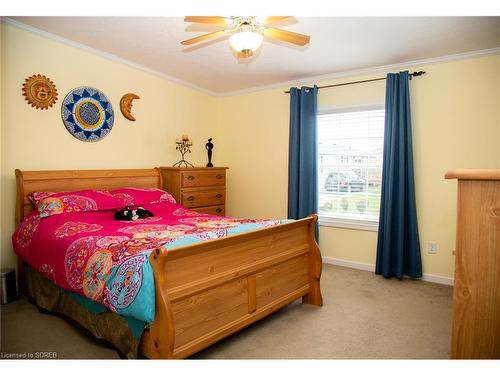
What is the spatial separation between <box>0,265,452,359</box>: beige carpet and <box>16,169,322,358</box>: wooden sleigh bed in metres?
0.16

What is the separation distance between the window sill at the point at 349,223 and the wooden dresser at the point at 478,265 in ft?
9.52

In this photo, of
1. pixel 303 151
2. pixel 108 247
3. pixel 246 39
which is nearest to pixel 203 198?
pixel 303 151

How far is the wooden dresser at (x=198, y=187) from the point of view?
4102mm

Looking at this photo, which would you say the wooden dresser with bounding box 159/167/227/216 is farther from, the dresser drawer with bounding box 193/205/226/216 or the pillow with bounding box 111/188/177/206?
the pillow with bounding box 111/188/177/206

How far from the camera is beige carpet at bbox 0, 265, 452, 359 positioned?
215 cm

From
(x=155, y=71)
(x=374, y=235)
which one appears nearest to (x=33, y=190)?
(x=155, y=71)

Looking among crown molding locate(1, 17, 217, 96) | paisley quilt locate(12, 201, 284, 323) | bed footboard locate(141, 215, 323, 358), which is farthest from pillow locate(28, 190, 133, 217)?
bed footboard locate(141, 215, 323, 358)

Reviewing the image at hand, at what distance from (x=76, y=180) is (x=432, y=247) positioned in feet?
12.4

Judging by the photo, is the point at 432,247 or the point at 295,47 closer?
the point at 295,47

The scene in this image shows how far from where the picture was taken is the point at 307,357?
210cm

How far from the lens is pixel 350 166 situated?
4176 millimetres

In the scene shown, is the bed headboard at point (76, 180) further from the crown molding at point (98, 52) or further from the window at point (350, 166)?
the window at point (350, 166)

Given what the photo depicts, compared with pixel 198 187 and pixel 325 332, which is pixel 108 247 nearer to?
pixel 325 332
